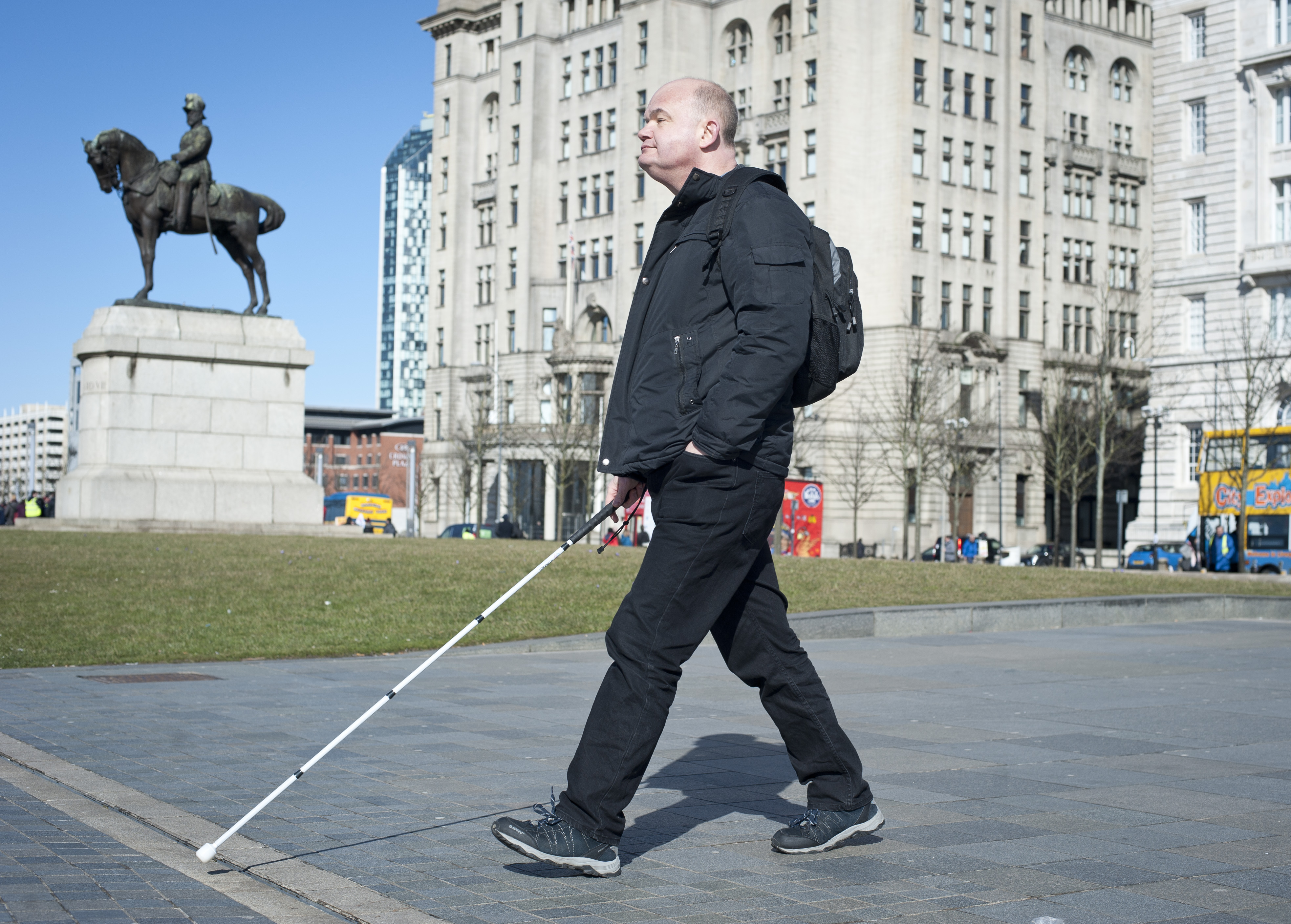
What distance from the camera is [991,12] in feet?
232

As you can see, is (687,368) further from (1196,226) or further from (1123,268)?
(1123,268)

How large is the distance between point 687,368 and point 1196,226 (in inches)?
2317

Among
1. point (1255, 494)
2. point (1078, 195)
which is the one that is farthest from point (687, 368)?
point (1078, 195)

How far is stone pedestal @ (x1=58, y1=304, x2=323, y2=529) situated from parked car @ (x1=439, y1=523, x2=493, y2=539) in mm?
36221

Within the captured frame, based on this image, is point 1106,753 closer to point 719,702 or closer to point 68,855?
point 719,702

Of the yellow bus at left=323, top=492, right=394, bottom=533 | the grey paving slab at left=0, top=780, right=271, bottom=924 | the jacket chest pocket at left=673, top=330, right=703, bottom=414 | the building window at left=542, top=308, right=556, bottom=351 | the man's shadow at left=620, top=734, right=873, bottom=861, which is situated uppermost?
the building window at left=542, top=308, right=556, bottom=351

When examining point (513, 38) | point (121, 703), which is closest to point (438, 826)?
point (121, 703)

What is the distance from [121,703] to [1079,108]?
74837 millimetres

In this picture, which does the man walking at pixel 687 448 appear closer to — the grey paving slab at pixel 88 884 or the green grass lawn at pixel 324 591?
the grey paving slab at pixel 88 884

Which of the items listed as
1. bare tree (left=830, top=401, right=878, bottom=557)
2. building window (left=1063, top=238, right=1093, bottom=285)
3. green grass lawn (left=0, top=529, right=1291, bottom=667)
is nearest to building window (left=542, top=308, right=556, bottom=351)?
bare tree (left=830, top=401, right=878, bottom=557)

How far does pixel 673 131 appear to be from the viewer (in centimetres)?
461

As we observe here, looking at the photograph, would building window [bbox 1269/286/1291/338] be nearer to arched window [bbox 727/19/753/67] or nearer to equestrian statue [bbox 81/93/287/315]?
arched window [bbox 727/19/753/67]

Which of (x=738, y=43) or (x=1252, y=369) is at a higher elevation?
(x=738, y=43)

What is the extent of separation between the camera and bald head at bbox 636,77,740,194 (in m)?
4.60
